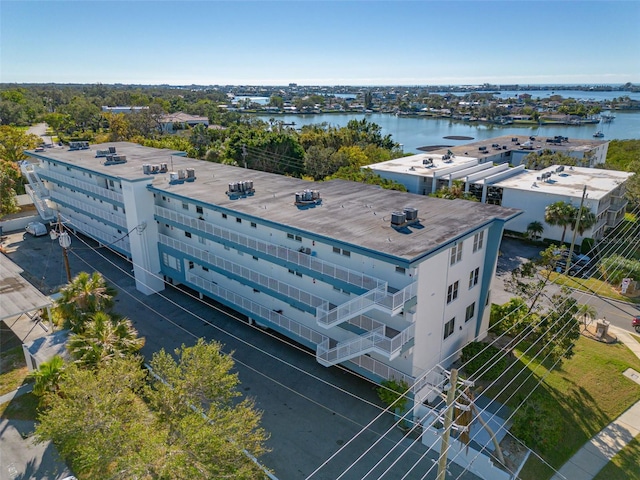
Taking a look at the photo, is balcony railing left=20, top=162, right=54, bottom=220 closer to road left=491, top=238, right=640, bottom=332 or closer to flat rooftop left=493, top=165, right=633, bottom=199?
road left=491, top=238, right=640, bottom=332

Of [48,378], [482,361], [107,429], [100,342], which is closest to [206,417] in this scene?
[107,429]

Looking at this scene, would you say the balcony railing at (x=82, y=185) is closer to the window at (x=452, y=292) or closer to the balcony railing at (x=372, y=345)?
the balcony railing at (x=372, y=345)

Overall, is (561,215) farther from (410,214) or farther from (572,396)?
(410,214)

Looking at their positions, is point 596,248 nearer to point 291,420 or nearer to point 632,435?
point 632,435

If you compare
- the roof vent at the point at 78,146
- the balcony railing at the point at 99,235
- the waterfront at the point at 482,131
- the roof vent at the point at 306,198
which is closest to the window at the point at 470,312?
the roof vent at the point at 306,198

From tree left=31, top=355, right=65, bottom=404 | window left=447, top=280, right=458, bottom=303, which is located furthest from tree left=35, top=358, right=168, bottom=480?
window left=447, top=280, right=458, bottom=303

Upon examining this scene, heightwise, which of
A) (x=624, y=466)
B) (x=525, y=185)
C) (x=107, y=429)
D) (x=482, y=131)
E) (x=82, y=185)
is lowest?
(x=624, y=466)
